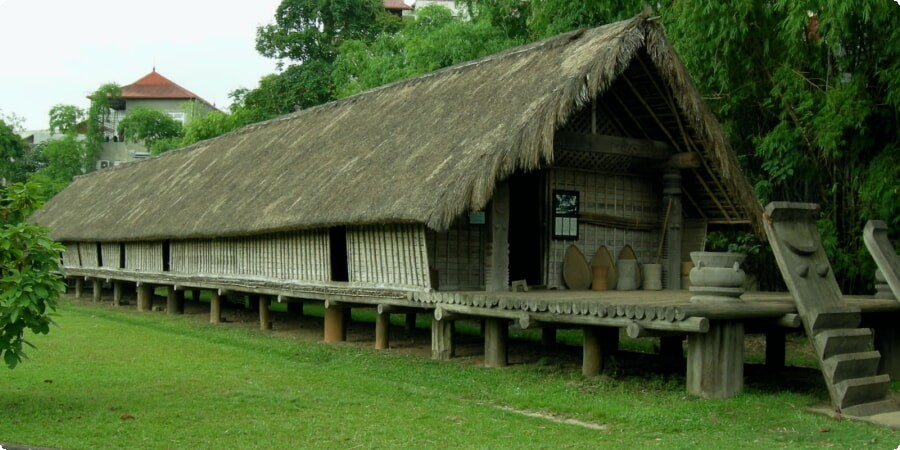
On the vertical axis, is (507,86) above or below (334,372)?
above

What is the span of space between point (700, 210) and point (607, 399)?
5.45 meters

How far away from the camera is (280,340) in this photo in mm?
13672

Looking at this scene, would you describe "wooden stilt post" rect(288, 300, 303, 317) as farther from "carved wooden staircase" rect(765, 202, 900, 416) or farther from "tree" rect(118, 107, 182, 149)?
"tree" rect(118, 107, 182, 149)

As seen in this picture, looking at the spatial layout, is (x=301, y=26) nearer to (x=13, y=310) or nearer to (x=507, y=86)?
(x=507, y=86)

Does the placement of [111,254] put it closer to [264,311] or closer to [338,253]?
[264,311]

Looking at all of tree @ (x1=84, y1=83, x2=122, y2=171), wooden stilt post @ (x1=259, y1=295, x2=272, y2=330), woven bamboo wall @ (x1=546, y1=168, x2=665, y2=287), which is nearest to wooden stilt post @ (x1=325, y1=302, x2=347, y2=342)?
wooden stilt post @ (x1=259, y1=295, x2=272, y2=330)

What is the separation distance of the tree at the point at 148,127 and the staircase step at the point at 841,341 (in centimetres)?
4029

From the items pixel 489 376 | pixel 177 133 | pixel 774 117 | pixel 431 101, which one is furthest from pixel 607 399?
pixel 177 133

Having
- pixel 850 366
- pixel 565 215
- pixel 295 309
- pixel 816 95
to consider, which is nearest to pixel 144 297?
pixel 295 309

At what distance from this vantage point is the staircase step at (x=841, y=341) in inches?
318

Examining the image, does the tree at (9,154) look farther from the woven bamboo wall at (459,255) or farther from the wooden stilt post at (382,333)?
the woven bamboo wall at (459,255)

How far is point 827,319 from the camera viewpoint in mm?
8336

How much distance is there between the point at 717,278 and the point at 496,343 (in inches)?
124

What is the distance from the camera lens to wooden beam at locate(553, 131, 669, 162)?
1123cm
